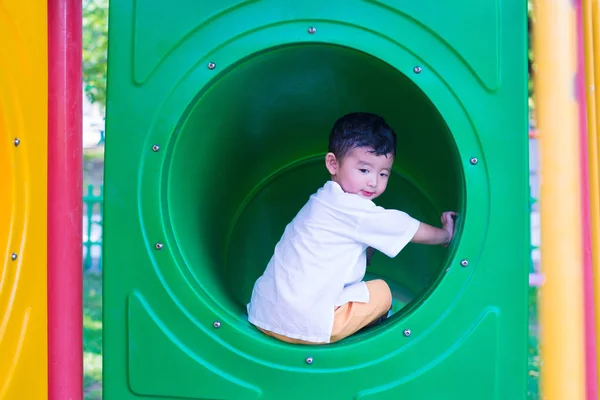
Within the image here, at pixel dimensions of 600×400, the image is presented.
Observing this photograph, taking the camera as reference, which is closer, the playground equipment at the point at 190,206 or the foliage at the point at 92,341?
the playground equipment at the point at 190,206

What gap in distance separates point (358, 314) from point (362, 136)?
1.67ft

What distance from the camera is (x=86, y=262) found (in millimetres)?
6074

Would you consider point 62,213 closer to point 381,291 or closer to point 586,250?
point 381,291

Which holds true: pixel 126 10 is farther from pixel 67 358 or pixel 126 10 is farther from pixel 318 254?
pixel 67 358

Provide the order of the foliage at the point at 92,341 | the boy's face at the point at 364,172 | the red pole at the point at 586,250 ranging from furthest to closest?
the foliage at the point at 92,341
the boy's face at the point at 364,172
the red pole at the point at 586,250

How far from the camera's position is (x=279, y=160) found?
2.61 meters

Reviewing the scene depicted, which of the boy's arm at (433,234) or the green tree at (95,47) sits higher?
the green tree at (95,47)

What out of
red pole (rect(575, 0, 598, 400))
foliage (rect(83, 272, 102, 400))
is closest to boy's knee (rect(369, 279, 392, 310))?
red pole (rect(575, 0, 598, 400))

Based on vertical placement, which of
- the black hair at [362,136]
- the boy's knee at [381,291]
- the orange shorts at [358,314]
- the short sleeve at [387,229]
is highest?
the black hair at [362,136]

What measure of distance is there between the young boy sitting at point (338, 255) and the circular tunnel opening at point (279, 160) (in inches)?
5.3

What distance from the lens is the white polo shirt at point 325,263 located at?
1.88 meters

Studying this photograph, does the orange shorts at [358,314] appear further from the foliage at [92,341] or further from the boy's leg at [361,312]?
the foliage at [92,341]
